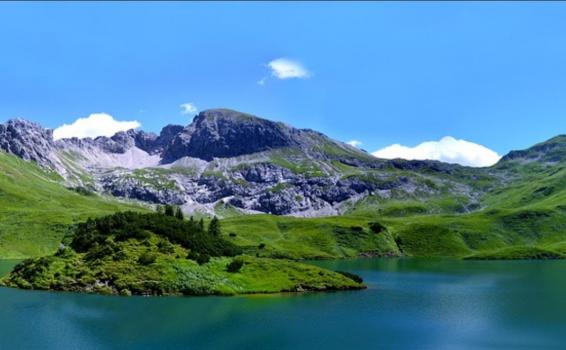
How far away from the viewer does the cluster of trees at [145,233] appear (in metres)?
126

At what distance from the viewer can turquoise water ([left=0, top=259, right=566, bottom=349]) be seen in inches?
2756

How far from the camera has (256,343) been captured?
68.9 metres

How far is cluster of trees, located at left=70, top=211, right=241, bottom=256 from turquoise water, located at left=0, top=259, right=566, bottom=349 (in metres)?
19.9

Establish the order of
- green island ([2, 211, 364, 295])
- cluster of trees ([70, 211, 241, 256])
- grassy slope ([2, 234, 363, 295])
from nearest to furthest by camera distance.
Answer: grassy slope ([2, 234, 363, 295]) < green island ([2, 211, 364, 295]) < cluster of trees ([70, 211, 241, 256])

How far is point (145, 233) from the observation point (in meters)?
127

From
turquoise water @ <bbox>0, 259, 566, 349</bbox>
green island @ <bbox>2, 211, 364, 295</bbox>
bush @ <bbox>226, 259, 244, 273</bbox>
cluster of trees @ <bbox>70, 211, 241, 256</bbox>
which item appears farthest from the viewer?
cluster of trees @ <bbox>70, 211, 241, 256</bbox>

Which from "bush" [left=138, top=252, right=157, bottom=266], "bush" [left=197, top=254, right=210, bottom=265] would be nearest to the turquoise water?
"bush" [left=138, top=252, right=157, bottom=266]

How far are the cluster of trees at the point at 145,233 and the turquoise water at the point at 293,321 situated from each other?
19898mm

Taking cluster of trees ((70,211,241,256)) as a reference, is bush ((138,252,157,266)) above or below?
below

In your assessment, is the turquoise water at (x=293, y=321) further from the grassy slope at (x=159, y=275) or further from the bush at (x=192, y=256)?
the bush at (x=192, y=256)

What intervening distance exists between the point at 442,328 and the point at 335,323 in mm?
16191

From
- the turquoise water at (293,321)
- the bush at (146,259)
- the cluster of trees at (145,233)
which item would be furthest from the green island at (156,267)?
the turquoise water at (293,321)

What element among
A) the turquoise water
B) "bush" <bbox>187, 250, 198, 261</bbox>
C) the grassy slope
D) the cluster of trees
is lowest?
the turquoise water

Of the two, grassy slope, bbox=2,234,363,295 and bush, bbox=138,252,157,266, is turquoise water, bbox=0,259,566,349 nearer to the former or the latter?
grassy slope, bbox=2,234,363,295
